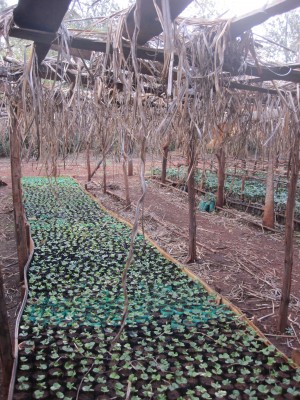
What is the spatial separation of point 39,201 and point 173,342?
22.5 feet

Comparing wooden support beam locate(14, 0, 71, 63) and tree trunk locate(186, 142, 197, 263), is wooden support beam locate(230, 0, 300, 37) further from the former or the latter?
tree trunk locate(186, 142, 197, 263)

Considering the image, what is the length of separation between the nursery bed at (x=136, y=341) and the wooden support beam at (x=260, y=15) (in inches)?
74.7

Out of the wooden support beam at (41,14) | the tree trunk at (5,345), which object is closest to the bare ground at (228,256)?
the tree trunk at (5,345)

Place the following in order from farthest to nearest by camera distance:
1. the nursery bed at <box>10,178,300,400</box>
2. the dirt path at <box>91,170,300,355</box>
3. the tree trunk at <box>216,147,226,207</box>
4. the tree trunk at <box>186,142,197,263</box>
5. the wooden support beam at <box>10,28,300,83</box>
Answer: the tree trunk at <box>216,147,226,207</box> < the tree trunk at <box>186,142,197,263</box> < the dirt path at <box>91,170,300,355</box> < the nursery bed at <box>10,178,300,400</box> < the wooden support beam at <box>10,28,300,83</box>

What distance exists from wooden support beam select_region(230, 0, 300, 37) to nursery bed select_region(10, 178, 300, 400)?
1.90 metres

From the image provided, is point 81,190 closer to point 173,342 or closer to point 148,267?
point 148,267

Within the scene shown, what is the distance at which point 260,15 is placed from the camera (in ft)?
5.90

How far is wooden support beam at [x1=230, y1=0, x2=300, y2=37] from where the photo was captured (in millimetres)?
1613

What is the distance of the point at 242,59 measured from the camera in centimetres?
240

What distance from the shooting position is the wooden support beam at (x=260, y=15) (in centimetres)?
161

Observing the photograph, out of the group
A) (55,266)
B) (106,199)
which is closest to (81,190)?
(106,199)

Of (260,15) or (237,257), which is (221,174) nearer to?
(237,257)

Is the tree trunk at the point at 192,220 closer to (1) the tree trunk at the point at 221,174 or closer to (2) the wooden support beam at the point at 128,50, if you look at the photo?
(2) the wooden support beam at the point at 128,50

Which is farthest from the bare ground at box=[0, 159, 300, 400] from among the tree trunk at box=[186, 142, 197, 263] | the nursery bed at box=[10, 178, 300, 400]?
the nursery bed at box=[10, 178, 300, 400]
